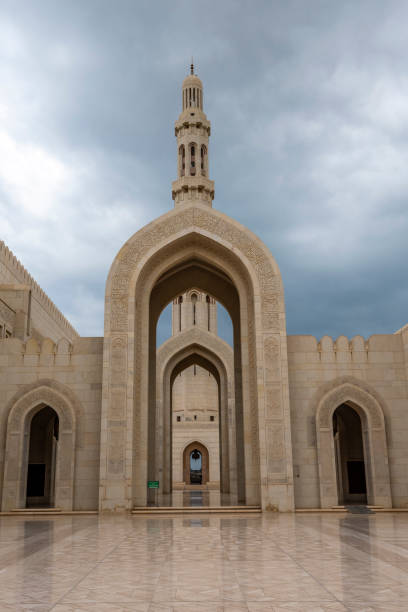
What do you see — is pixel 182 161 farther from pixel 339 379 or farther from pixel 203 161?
pixel 339 379

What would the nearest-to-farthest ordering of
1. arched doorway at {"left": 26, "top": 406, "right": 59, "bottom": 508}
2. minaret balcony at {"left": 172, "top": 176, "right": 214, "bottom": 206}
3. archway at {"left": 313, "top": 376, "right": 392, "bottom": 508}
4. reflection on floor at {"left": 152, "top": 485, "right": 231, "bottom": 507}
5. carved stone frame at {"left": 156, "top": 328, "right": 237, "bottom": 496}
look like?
archway at {"left": 313, "top": 376, "right": 392, "bottom": 508} → reflection on floor at {"left": 152, "top": 485, "right": 231, "bottom": 507} → arched doorway at {"left": 26, "top": 406, "right": 59, "bottom": 508} → minaret balcony at {"left": 172, "top": 176, "right": 214, "bottom": 206} → carved stone frame at {"left": 156, "top": 328, "right": 237, "bottom": 496}

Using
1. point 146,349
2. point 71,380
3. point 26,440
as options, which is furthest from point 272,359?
point 26,440

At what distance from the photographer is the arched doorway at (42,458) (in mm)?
19188

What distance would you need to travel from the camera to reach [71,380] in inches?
627

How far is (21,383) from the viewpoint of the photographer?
1581cm

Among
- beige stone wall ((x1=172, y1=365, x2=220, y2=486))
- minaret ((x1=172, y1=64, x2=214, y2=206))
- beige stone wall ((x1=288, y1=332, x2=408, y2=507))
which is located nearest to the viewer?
beige stone wall ((x1=288, y1=332, x2=408, y2=507))

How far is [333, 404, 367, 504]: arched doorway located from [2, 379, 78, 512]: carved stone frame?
8.83 metres

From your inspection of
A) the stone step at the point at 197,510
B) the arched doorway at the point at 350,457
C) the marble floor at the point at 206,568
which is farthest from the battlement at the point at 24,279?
the arched doorway at the point at 350,457

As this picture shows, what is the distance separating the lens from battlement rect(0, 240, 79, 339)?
19844mm

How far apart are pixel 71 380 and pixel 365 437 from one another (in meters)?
8.58

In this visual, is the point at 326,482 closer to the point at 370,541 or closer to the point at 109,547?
the point at 370,541

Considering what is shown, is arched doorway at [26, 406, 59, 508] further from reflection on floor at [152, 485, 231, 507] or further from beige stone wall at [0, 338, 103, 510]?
reflection on floor at [152, 485, 231, 507]

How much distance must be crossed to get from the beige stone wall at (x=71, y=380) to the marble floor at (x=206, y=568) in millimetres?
4052

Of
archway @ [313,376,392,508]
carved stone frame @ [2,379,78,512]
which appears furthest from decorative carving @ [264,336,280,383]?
carved stone frame @ [2,379,78,512]
